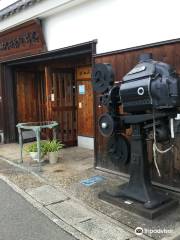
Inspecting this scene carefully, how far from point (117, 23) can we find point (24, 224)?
12.8ft

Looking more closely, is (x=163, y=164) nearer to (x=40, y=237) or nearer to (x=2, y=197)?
(x=40, y=237)

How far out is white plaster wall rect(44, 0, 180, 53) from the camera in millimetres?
4945

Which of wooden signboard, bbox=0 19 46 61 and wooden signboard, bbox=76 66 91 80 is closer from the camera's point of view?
wooden signboard, bbox=0 19 46 61

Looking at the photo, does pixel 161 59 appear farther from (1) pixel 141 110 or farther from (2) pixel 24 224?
(2) pixel 24 224

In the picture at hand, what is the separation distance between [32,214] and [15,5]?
5690 millimetres

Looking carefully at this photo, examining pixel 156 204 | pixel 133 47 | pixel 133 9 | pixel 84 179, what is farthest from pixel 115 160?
pixel 133 9

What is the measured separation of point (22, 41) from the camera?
8570 mm

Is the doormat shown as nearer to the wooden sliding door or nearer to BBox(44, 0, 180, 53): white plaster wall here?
BBox(44, 0, 180, 53): white plaster wall

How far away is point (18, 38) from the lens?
8688 millimetres

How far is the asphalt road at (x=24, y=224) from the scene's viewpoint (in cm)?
387

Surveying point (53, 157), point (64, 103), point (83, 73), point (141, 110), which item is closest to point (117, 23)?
point (141, 110)

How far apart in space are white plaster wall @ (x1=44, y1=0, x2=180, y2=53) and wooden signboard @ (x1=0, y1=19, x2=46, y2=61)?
525 mm

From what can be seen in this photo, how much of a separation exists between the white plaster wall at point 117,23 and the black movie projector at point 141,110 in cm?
99

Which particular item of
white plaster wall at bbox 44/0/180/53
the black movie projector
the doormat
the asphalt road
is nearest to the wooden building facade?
white plaster wall at bbox 44/0/180/53
